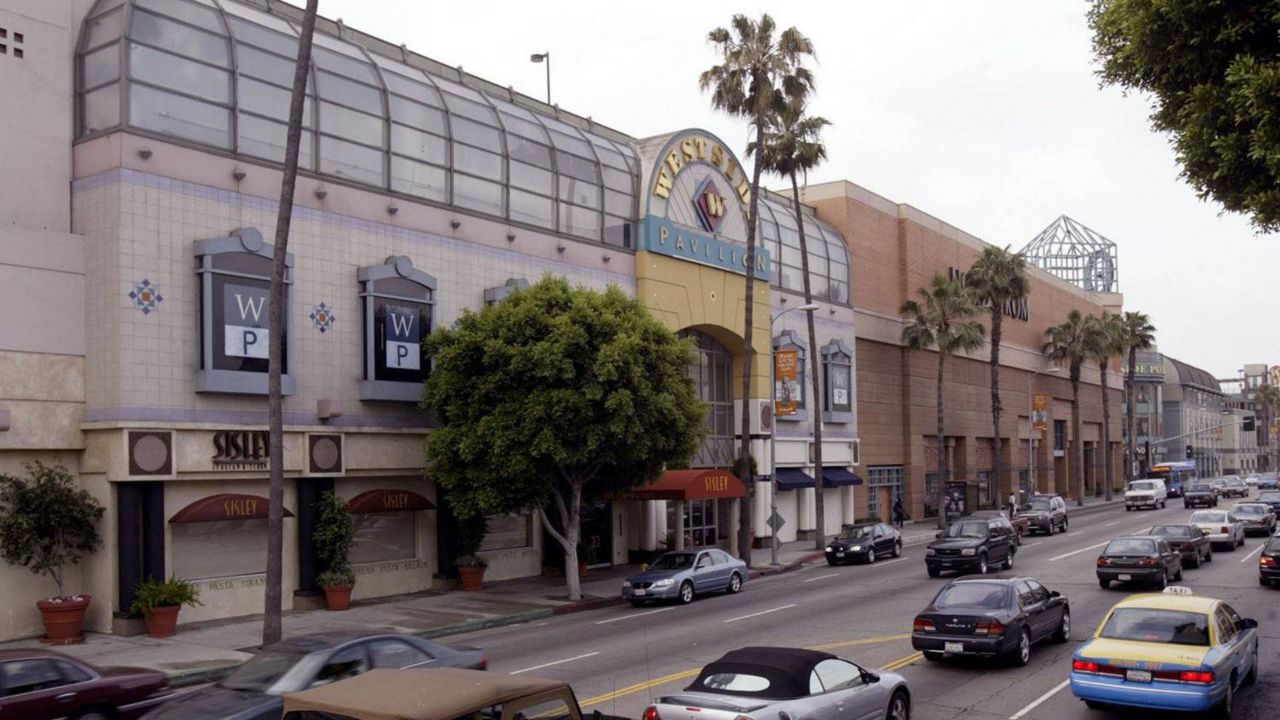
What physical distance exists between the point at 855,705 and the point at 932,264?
57863mm

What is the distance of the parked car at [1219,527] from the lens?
1574 inches

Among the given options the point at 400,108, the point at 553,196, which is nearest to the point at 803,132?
the point at 553,196

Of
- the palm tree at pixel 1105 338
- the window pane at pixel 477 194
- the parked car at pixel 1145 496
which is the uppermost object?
the window pane at pixel 477 194

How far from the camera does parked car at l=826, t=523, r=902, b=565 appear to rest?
135ft

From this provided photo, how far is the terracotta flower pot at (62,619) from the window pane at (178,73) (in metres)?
12.1

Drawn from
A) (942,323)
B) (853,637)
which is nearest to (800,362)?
(942,323)

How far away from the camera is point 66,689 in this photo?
45.0 feet

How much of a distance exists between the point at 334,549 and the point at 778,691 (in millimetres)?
19533

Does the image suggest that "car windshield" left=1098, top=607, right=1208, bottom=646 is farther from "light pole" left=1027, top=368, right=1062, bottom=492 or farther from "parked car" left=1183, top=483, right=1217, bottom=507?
"light pole" left=1027, top=368, right=1062, bottom=492

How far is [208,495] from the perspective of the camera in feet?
87.3

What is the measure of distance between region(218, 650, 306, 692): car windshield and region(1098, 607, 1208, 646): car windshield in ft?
35.0

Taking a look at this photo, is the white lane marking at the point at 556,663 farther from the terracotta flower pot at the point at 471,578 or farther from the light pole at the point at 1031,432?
the light pole at the point at 1031,432

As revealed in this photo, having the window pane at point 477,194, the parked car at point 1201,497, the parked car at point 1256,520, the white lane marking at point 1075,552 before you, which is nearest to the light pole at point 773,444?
the white lane marking at point 1075,552

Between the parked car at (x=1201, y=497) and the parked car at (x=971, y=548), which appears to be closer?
the parked car at (x=971, y=548)
